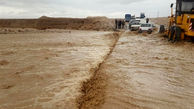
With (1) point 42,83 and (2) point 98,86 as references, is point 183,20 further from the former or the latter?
(1) point 42,83

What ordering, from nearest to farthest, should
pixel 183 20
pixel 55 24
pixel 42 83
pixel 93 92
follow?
pixel 93 92 < pixel 42 83 < pixel 183 20 < pixel 55 24

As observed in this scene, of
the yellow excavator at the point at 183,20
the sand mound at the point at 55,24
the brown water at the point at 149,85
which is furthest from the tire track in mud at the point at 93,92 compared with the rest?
the sand mound at the point at 55,24

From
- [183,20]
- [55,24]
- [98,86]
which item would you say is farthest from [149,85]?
[55,24]

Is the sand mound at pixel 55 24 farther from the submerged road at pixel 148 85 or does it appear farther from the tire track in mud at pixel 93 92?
the tire track in mud at pixel 93 92

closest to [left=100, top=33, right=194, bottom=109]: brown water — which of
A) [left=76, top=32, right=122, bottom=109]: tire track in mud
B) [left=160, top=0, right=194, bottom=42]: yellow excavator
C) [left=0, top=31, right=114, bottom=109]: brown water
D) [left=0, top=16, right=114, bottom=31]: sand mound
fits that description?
[left=76, top=32, right=122, bottom=109]: tire track in mud

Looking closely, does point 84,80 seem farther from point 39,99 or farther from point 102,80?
point 39,99

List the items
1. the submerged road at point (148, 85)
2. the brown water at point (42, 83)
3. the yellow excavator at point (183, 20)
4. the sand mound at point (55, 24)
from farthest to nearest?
the sand mound at point (55, 24), the yellow excavator at point (183, 20), the brown water at point (42, 83), the submerged road at point (148, 85)

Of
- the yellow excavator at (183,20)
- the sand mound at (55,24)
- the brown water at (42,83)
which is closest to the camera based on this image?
the brown water at (42,83)

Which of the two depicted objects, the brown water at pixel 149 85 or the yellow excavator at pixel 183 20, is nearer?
the brown water at pixel 149 85

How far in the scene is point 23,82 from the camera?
5.07 metres

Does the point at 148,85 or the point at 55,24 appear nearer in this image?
the point at 148,85

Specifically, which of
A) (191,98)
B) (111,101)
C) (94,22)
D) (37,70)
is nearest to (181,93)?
(191,98)

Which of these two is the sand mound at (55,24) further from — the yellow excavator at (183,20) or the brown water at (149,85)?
the brown water at (149,85)

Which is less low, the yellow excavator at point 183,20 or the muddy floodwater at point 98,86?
the yellow excavator at point 183,20
